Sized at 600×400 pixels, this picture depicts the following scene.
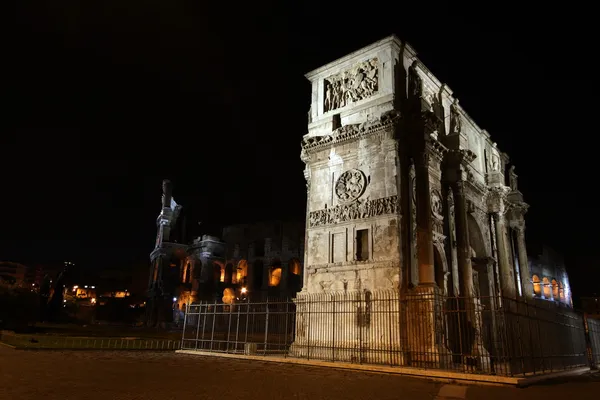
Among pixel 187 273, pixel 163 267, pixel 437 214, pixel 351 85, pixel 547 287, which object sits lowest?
pixel 437 214

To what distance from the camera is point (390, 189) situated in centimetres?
1828

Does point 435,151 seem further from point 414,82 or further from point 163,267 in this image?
point 163,267

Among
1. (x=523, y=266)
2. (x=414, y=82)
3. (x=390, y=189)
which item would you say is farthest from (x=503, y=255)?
(x=414, y=82)

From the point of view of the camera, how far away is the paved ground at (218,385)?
328 inches

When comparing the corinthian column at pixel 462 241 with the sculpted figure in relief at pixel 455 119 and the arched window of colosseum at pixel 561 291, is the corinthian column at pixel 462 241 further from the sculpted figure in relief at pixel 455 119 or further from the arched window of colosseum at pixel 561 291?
the arched window of colosseum at pixel 561 291

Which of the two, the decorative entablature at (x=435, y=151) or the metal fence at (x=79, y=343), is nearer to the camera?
the metal fence at (x=79, y=343)

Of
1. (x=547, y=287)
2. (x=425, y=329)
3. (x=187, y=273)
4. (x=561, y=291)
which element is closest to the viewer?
(x=425, y=329)

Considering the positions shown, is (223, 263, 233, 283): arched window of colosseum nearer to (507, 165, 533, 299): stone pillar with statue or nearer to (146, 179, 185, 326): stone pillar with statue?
(146, 179, 185, 326): stone pillar with statue

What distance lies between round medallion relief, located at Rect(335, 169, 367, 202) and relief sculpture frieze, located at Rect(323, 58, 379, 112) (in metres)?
3.92

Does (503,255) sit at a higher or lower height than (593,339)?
higher

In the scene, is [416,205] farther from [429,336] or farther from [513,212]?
[513,212]

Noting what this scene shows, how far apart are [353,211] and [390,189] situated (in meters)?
1.95

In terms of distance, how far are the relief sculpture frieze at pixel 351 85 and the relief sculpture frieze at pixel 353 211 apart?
17.8 feet

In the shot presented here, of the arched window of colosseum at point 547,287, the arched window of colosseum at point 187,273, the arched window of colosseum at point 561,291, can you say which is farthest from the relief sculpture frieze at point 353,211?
the arched window of colosseum at point 561,291
